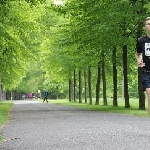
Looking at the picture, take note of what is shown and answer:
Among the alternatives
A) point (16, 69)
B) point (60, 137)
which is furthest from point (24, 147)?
point (16, 69)

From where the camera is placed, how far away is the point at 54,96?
103m

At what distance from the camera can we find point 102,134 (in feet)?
35.0

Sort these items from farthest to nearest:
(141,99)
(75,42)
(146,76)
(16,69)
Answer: (16,69)
(75,42)
(141,99)
(146,76)

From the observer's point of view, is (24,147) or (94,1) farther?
(94,1)

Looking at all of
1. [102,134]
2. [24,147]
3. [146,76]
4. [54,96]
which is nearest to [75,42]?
[102,134]

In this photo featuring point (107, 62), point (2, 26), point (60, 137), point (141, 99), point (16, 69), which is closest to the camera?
point (60, 137)

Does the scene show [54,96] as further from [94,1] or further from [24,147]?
[24,147]

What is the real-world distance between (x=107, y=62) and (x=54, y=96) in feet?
216

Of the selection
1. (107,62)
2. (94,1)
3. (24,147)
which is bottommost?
(24,147)

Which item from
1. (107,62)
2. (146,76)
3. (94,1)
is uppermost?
(94,1)

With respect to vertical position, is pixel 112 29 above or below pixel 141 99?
above

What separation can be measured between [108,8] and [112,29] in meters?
1.21

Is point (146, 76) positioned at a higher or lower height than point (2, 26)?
lower

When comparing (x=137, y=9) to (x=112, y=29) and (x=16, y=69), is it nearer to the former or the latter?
(x=112, y=29)
